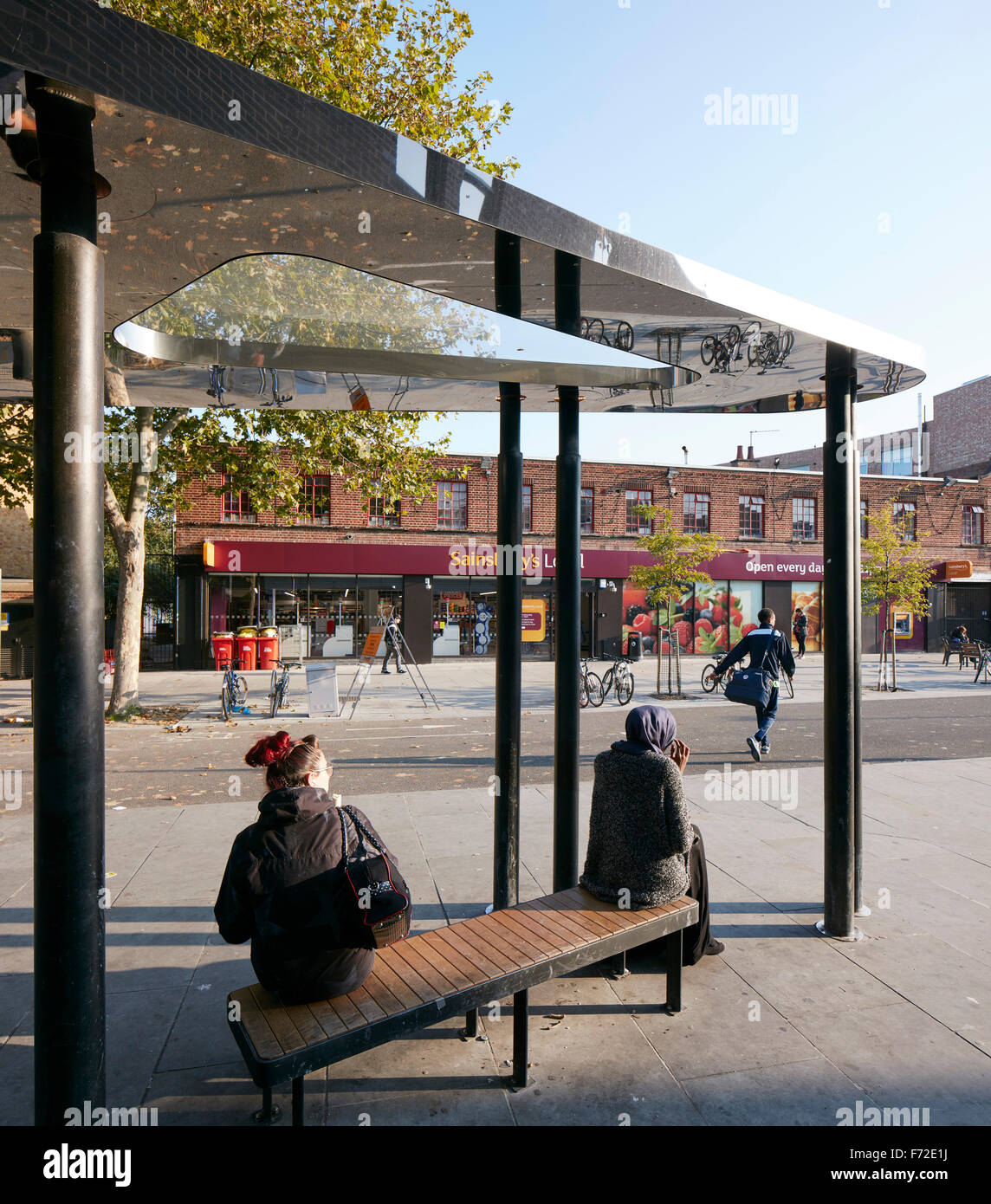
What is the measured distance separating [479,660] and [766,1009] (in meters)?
23.7

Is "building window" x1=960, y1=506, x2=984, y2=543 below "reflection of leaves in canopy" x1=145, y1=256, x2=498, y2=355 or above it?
above

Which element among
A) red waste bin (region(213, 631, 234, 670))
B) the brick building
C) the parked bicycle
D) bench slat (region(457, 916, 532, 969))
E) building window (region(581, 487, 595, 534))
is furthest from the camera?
building window (region(581, 487, 595, 534))

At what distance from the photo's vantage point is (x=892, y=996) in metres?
3.78

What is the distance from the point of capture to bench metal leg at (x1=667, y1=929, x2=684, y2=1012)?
12.0 ft

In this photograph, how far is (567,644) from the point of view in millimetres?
4793

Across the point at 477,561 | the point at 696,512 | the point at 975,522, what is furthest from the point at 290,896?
the point at 975,522

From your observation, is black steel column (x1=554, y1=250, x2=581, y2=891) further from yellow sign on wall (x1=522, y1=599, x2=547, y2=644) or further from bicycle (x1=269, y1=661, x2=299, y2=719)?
yellow sign on wall (x1=522, y1=599, x2=547, y2=644)

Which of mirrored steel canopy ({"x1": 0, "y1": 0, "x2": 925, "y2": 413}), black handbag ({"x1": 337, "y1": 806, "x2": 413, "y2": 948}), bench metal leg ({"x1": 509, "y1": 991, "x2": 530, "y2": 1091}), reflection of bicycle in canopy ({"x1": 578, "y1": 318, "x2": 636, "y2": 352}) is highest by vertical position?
mirrored steel canopy ({"x1": 0, "y1": 0, "x2": 925, "y2": 413})

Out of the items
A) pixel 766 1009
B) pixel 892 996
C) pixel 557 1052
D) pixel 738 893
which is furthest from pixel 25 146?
pixel 738 893

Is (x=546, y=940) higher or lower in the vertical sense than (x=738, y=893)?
higher

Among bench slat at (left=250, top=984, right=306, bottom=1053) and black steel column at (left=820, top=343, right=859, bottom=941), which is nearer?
bench slat at (left=250, top=984, right=306, bottom=1053)

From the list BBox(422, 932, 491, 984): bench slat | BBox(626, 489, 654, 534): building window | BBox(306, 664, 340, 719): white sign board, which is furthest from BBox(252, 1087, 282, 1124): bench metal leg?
BBox(626, 489, 654, 534): building window

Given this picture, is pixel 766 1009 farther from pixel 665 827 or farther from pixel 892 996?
pixel 665 827

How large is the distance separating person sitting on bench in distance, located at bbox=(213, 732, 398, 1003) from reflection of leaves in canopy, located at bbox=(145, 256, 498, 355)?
2.24 metres
